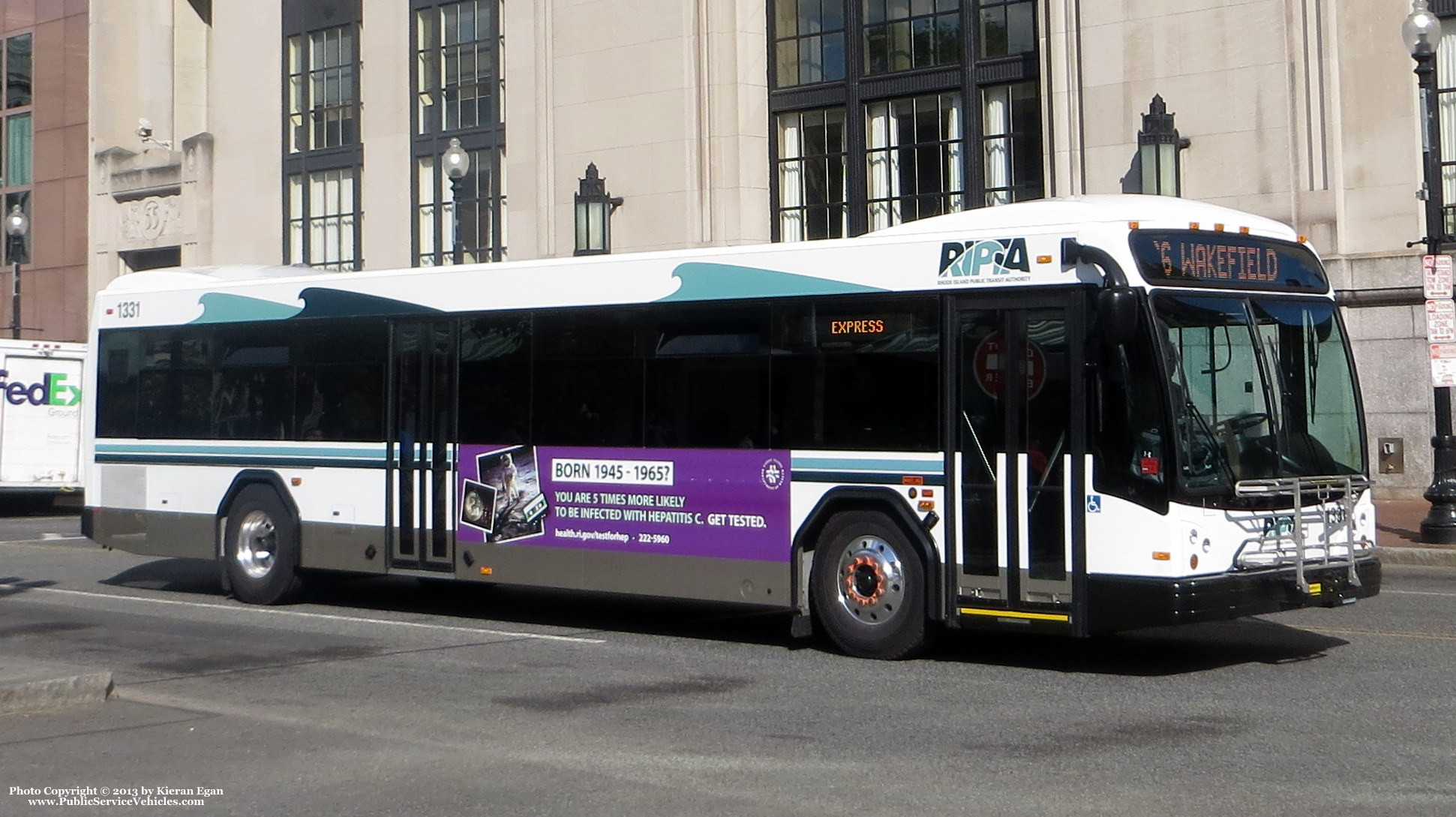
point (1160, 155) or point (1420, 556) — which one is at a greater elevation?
point (1160, 155)

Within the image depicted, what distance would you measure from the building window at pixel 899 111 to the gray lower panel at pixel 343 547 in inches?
631

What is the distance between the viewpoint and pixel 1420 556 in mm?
18656

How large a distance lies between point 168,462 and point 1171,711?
11.0 meters

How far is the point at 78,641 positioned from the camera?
522 inches

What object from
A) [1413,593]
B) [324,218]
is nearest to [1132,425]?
[1413,593]

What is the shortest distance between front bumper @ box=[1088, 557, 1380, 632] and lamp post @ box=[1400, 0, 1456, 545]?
9455mm

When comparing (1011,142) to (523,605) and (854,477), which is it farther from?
(854,477)

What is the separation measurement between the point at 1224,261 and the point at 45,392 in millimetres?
26887

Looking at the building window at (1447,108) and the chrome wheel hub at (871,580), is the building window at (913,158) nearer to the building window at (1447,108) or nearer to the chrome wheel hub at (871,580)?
the building window at (1447,108)

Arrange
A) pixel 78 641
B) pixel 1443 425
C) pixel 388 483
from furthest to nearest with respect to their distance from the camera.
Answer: pixel 1443 425
pixel 388 483
pixel 78 641

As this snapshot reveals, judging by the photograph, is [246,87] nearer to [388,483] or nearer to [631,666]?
[388,483]

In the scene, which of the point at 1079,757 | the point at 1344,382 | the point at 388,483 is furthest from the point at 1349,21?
the point at 1079,757

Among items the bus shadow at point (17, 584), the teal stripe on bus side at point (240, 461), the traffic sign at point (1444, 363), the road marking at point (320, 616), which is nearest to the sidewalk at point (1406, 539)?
the traffic sign at point (1444, 363)

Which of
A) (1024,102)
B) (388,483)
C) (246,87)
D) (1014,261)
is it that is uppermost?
(246,87)
